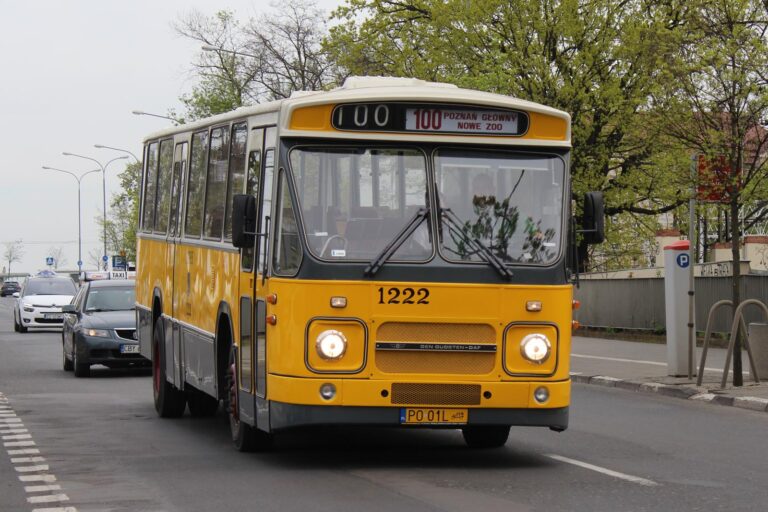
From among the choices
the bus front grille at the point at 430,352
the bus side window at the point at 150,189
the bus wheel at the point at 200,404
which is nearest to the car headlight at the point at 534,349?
the bus front grille at the point at 430,352

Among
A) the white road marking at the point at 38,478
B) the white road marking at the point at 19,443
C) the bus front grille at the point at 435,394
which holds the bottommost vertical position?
the white road marking at the point at 19,443

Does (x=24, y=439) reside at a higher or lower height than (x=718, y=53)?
A: lower

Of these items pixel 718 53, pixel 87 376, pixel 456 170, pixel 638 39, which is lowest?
pixel 87 376

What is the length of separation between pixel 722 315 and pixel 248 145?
20.4 metres

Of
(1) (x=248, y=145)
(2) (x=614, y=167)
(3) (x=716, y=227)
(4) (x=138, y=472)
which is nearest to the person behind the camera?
(4) (x=138, y=472)

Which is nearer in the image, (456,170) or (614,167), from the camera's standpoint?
(456,170)

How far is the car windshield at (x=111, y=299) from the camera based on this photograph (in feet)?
84.0

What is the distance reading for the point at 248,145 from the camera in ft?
41.6

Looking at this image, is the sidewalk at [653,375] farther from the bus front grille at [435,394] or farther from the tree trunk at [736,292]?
the bus front grille at [435,394]

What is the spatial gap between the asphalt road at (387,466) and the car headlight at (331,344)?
887 mm

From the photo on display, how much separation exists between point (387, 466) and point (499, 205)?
217cm

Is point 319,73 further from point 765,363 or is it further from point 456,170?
point 456,170

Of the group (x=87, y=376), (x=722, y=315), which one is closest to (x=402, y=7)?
(x=722, y=315)

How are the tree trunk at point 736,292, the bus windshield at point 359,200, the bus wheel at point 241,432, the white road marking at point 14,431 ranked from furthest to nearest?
the tree trunk at point 736,292
the white road marking at point 14,431
the bus wheel at point 241,432
the bus windshield at point 359,200
